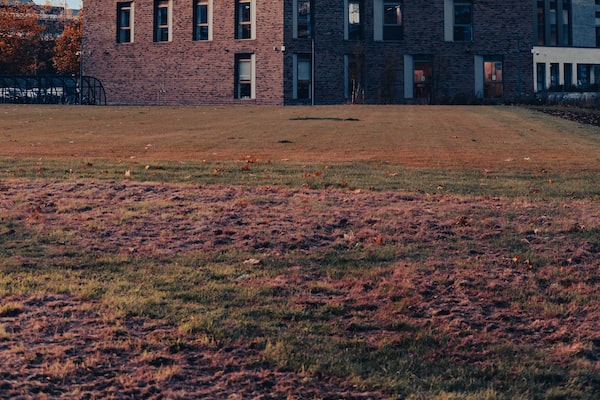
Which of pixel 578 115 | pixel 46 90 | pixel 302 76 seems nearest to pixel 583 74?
pixel 302 76

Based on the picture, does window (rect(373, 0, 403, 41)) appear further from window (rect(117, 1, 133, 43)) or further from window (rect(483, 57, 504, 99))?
window (rect(117, 1, 133, 43))

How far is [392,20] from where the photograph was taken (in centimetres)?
5572

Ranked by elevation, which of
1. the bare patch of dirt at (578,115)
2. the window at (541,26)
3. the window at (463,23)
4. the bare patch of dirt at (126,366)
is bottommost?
the bare patch of dirt at (126,366)

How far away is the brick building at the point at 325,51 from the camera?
5425 centimetres

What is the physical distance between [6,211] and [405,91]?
1903 inches

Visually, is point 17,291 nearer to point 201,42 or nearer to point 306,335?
point 306,335

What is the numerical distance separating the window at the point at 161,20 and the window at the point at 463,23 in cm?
2090

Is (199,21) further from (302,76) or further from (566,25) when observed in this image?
(566,25)

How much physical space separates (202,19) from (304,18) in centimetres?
766

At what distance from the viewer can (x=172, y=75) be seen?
5738 cm

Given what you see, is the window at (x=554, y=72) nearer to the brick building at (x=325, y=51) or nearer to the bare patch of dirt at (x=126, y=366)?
the brick building at (x=325, y=51)

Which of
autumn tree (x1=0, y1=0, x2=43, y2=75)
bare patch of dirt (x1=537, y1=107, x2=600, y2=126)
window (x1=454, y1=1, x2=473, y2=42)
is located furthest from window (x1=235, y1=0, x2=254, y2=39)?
bare patch of dirt (x1=537, y1=107, x2=600, y2=126)

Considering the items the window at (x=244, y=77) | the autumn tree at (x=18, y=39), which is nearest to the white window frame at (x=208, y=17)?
the window at (x=244, y=77)

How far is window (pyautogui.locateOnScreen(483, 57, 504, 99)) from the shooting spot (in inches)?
2238
